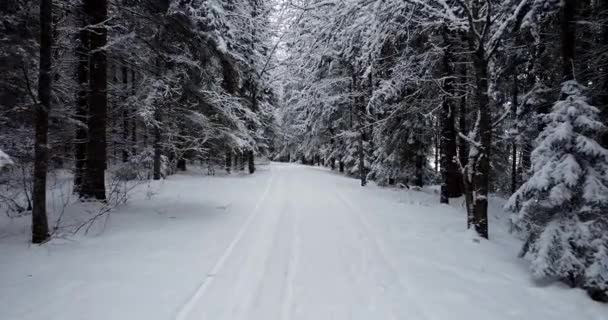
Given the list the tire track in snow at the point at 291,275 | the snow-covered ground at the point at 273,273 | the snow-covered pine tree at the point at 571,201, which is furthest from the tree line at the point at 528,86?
the tire track in snow at the point at 291,275

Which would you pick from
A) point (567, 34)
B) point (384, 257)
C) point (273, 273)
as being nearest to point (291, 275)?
point (273, 273)

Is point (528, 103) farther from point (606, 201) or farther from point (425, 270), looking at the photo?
point (425, 270)

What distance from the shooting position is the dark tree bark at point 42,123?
5645 mm

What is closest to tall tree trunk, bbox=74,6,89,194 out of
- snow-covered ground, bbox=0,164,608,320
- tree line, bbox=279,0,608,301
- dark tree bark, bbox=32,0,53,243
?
snow-covered ground, bbox=0,164,608,320

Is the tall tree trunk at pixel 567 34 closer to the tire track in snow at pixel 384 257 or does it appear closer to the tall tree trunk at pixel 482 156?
the tall tree trunk at pixel 482 156

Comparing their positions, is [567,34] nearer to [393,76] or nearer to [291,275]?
[393,76]

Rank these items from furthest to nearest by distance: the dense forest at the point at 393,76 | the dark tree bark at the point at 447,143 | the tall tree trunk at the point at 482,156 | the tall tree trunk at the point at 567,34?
the dark tree bark at the point at 447,143 → the tall tree trunk at the point at 482,156 → the tall tree trunk at the point at 567,34 → the dense forest at the point at 393,76

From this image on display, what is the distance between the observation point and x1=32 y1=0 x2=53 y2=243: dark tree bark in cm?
564

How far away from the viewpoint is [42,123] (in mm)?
5723

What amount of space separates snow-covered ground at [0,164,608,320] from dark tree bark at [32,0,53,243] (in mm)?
479

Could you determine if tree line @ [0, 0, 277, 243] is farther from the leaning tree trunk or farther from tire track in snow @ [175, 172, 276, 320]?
tire track in snow @ [175, 172, 276, 320]

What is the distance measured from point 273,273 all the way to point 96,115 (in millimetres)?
6649

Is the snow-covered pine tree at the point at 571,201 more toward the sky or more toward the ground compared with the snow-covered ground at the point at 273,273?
more toward the sky

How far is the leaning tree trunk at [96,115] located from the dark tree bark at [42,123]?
8.71 ft
